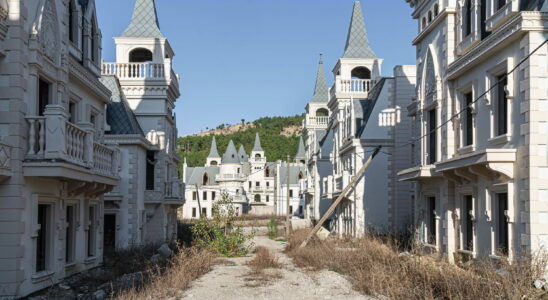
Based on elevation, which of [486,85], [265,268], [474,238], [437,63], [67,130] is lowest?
[265,268]

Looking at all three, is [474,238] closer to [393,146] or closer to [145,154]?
[393,146]

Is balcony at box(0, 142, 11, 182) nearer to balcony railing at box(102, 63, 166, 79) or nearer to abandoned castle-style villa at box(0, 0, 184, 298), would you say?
abandoned castle-style villa at box(0, 0, 184, 298)

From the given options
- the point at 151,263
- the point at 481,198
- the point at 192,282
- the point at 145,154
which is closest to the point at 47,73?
the point at 192,282

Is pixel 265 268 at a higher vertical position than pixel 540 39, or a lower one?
lower

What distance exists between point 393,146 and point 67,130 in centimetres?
→ 2222

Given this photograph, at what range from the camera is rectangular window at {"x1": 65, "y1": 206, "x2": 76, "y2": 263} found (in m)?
18.5

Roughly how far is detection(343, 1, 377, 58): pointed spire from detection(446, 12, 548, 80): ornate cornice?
24.9m

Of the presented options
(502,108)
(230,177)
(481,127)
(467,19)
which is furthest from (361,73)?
(230,177)

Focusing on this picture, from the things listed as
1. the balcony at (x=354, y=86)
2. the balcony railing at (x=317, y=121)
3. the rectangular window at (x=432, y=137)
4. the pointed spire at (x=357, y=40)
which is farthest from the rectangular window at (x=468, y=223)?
the balcony railing at (x=317, y=121)

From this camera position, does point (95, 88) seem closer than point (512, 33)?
No

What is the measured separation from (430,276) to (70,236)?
1073 centimetres

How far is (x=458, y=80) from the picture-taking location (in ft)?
62.0

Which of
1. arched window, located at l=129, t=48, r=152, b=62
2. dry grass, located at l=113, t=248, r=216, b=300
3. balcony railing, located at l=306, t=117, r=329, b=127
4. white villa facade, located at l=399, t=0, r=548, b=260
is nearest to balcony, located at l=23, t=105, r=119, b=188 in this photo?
dry grass, located at l=113, t=248, r=216, b=300

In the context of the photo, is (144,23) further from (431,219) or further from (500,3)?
(500,3)
